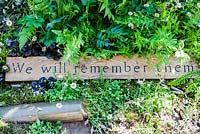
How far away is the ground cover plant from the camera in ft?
10.0

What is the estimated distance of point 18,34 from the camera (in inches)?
129

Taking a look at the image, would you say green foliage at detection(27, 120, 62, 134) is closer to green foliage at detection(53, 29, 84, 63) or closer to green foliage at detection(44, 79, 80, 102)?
Answer: green foliage at detection(44, 79, 80, 102)

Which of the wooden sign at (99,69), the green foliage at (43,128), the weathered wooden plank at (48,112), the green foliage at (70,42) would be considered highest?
the green foliage at (70,42)

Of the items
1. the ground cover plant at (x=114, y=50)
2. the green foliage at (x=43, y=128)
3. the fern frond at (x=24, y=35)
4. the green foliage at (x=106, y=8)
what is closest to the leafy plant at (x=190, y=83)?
the ground cover plant at (x=114, y=50)

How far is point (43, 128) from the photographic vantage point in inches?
117

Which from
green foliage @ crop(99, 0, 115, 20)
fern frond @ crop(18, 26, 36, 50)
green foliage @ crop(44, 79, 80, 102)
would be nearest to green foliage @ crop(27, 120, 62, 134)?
green foliage @ crop(44, 79, 80, 102)

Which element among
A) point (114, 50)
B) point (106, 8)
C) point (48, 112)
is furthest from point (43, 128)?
point (106, 8)

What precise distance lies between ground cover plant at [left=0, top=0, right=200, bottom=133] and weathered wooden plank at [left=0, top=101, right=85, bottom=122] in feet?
0.17

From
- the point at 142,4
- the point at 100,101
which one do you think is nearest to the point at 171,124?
the point at 100,101

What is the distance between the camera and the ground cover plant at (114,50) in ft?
10.0

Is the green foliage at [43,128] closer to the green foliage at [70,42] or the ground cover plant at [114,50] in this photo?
the ground cover plant at [114,50]

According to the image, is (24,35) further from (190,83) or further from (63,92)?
(190,83)

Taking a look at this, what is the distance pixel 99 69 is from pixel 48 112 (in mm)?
537

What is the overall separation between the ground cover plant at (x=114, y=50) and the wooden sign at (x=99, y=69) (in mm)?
49
